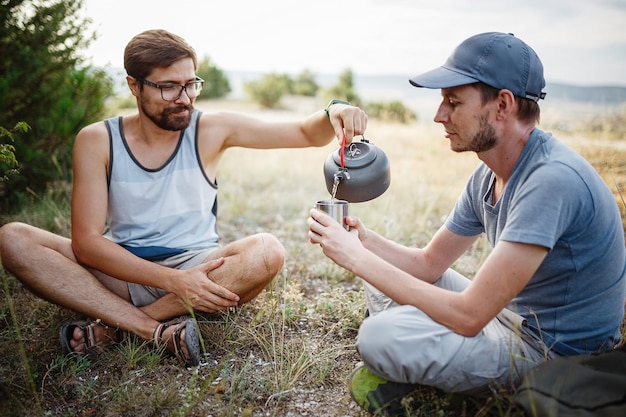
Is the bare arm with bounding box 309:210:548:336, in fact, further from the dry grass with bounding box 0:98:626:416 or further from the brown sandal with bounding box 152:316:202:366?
the brown sandal with bounding box 152:316:202:366

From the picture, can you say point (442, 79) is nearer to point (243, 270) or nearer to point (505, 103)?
point (505, 103)

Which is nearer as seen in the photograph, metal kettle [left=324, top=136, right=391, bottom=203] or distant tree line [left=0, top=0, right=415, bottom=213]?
metal kettle [left=324, top=136, right=391, bottom=203]

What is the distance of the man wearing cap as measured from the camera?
187 centimetres

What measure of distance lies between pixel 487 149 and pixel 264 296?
186 cm

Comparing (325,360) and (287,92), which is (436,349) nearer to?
(325,360)

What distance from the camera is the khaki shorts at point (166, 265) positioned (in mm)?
3039

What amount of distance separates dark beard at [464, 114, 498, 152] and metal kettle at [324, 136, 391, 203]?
56cm

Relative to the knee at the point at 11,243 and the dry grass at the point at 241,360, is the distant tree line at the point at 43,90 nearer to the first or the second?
the dry grass at the point at 241,360

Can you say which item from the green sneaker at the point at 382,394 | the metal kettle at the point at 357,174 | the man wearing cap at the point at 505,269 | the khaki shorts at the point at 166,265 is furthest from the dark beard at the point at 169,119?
the green sneaker at the point at 382,394

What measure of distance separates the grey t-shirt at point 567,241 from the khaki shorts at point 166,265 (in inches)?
67.8

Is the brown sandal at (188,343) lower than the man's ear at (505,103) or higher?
lower

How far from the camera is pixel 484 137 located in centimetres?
216

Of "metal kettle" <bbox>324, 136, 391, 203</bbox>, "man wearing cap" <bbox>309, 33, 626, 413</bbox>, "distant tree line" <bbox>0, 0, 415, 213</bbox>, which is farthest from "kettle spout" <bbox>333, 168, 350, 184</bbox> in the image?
"distant tree line" <bbox>0, 0, 415, 213</bbox>

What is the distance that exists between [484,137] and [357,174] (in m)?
0.66
